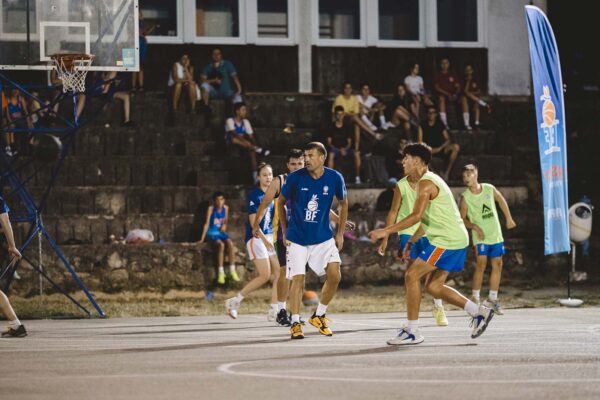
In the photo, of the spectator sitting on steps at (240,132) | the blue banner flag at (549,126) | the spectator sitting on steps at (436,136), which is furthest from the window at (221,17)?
the blue banner flag at (549,126)

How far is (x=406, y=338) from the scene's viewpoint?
13.2m

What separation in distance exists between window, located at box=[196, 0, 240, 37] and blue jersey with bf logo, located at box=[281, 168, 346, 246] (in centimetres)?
1520

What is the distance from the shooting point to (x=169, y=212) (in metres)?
23.7

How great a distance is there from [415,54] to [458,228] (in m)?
17.0

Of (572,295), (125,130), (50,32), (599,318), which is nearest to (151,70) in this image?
(125,130)

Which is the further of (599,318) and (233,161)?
(233,161)

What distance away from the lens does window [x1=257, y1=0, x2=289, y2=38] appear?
29.5 m

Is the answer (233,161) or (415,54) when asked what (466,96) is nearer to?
(415,54)

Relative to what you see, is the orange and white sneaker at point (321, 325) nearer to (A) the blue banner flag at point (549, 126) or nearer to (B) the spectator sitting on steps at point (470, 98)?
(A) the blue banner flag at point (549, 126)

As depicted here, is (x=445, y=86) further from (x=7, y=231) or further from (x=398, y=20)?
(x=7, y=231)

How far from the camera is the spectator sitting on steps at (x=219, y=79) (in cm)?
2700

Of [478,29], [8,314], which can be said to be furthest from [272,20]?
[8,314]

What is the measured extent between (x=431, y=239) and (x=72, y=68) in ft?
23.7

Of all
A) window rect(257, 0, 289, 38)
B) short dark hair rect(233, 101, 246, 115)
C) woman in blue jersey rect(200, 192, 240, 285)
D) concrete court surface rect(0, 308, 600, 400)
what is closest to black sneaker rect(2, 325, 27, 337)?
concrete court surface rect(0, 308, 600, 400)
